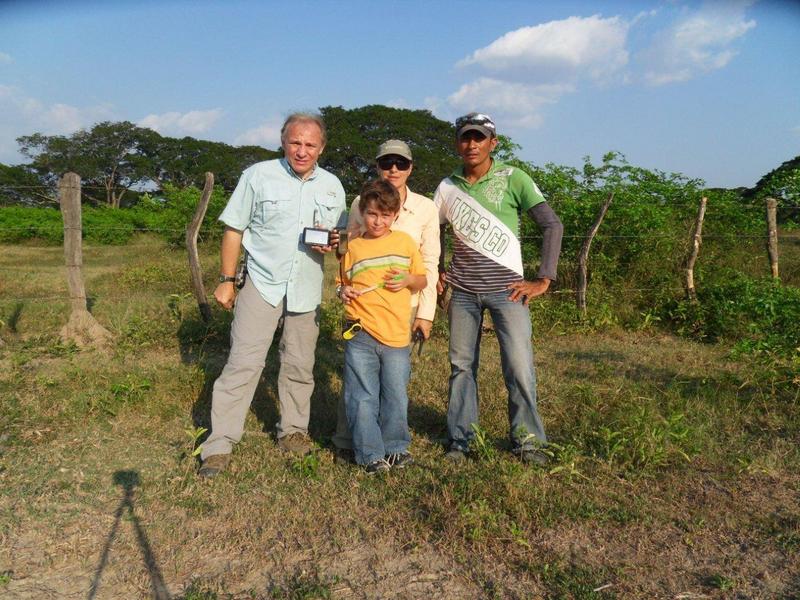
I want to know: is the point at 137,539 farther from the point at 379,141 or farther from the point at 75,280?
the point at 379,141

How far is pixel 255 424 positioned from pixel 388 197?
1.85 m

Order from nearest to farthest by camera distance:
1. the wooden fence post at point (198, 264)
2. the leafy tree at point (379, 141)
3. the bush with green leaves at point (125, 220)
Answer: the wooden fence post at point (198, 264)
the bush with green leaves at point (125, 220)
the leafy tree at point (379, 141)

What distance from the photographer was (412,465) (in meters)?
3.37

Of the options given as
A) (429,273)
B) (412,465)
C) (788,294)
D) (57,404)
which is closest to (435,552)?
(412,465)

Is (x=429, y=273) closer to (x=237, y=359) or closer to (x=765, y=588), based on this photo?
(x=237, y=359)

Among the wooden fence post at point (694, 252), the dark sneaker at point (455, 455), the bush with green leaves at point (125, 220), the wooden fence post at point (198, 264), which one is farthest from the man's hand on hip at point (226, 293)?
the bush with green leaves at point (125, 220)

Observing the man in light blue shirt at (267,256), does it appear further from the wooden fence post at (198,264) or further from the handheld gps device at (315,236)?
the wooden fence post at (198,264)

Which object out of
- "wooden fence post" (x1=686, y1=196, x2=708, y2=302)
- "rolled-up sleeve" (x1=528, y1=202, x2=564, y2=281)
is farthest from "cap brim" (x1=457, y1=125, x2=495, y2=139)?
"wooden fence post" (x1=686, y1=196, x2=708, y2=302)

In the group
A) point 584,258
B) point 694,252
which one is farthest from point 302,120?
point 694,252

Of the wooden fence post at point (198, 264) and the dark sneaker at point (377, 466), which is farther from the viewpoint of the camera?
the wooden fence post at point (198, 264)

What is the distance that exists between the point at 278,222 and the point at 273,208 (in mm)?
75

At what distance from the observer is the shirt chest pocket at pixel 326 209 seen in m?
3.39

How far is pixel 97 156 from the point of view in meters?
→ 37.7

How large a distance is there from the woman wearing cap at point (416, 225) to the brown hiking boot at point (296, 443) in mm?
884
